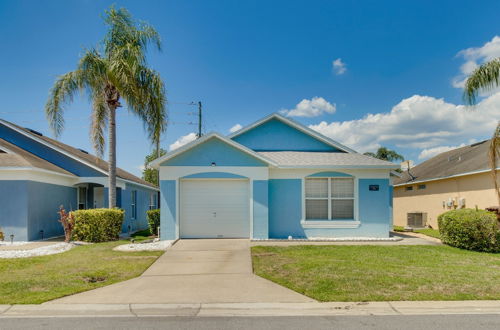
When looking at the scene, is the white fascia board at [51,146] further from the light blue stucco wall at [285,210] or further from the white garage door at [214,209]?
the light blue stucco wall at [285,210]

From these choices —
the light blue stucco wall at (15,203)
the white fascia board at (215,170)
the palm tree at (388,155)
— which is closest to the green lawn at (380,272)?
the white fascia board at (215,170)

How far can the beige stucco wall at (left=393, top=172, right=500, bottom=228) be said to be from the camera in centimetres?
1664

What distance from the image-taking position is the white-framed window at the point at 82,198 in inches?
670

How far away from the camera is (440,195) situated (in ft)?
66.7

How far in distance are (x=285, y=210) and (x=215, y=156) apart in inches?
140

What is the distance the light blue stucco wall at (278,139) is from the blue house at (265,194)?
5.59 feet

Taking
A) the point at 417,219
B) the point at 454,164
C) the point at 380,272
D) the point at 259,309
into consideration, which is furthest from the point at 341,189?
the point at 454,164

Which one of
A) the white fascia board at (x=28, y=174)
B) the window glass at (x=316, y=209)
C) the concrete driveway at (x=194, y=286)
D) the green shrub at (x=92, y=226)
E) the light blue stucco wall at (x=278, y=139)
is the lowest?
the concrete driveway at (x=194, y=286)

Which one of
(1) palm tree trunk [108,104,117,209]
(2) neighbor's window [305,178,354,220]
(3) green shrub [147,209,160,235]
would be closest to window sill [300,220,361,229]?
(2) neighbor's window [305,178,354,220]

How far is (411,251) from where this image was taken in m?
10.3

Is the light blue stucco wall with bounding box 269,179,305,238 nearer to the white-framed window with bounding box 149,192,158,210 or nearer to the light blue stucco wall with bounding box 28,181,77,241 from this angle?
the light blue stucco wall with bounding box 28,181,77,241

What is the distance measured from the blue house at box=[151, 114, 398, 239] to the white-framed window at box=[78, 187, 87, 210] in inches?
295

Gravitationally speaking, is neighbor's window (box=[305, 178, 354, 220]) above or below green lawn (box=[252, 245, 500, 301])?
above

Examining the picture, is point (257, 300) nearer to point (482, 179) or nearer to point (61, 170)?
point (61, 170)
